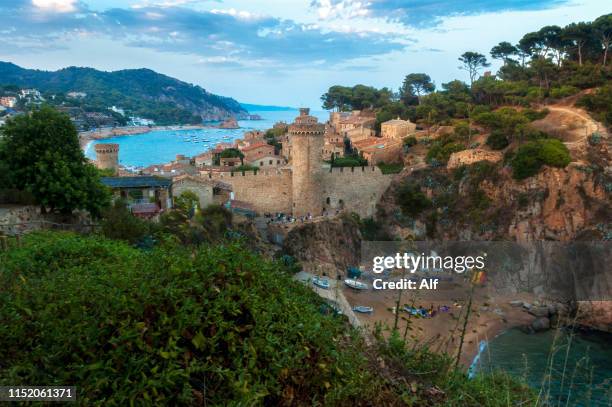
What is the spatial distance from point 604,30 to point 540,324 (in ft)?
103

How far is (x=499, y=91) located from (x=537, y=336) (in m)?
25.9

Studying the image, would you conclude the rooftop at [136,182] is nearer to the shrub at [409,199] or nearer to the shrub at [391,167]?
the shrub at [409,199]

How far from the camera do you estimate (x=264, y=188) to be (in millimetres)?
23156

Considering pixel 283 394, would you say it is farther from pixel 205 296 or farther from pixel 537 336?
pixel 537 336

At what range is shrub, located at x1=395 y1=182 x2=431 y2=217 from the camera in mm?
25812

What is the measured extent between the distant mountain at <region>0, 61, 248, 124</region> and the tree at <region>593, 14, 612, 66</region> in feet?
385

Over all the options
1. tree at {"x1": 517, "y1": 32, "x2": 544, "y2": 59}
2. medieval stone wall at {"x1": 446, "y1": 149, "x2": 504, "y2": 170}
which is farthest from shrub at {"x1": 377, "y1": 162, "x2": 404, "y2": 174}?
tree at {"x1": 517, "y1": 32, "x2": 544, "y2": 59}

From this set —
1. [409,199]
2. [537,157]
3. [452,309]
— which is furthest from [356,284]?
[537,157]

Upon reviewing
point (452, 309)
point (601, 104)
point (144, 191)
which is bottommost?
point (452, 309)

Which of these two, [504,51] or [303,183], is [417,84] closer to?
[504,51]

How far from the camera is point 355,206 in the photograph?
25141 mm

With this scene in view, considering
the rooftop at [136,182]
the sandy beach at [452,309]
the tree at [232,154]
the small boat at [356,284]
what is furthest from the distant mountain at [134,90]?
the sandy beach at [452,309]

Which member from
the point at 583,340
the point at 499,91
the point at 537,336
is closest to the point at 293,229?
the point at 537,336

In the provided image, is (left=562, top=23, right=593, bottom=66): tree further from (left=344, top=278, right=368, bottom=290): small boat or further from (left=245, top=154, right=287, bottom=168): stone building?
(left=344, top=278, right=368, bottom=290): small boat
